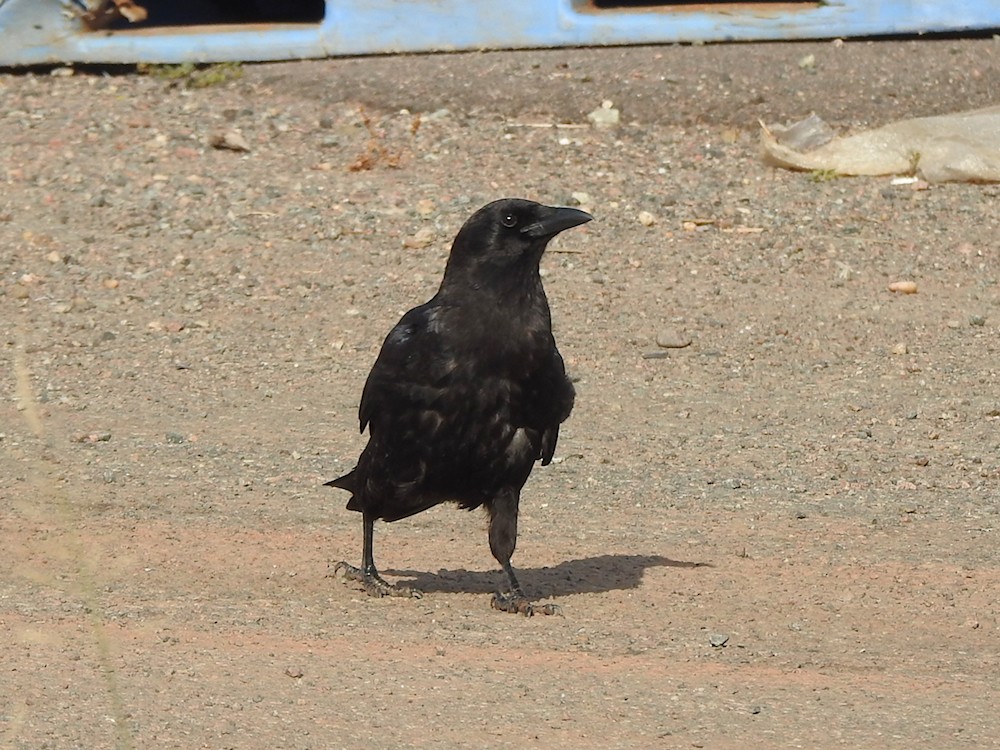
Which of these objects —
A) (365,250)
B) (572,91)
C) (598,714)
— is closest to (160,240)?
(365,250)

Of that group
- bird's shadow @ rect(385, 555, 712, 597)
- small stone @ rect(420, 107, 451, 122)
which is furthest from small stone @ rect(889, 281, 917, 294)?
bird's shadow @ rect(385, 555, 712, 597)

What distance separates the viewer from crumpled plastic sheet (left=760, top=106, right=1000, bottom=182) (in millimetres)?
10555

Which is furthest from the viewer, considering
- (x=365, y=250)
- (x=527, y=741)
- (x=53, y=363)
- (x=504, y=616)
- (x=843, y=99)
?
(x=843, y=99)

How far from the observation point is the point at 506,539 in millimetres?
5473

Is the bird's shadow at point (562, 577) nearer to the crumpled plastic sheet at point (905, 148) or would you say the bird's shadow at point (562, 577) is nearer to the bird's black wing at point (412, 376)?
the bird's black wing at point (412, 376)

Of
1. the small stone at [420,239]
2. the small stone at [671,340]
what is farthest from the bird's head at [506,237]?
the small stone at [420,239]

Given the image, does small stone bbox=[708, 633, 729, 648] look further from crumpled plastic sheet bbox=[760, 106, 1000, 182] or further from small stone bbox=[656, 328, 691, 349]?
crumpled plastic sheet bbox=[760, 106, 1000, 182]

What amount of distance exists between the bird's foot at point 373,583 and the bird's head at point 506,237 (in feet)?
3.38

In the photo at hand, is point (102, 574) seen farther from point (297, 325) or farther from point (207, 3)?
point (207, 3)

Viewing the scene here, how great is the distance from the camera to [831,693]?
4625 millimetres

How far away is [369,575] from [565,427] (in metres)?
2.19

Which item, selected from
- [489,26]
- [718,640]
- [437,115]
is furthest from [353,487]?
[489,26]

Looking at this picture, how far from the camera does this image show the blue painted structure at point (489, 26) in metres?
11.7

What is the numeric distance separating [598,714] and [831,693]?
66 cm
